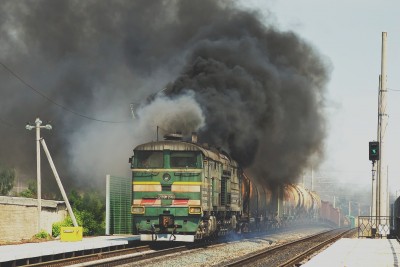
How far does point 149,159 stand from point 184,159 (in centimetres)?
123

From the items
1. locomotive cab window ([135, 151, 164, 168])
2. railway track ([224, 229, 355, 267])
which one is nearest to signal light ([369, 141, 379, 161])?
railway track ([224, 229, 355, 267])

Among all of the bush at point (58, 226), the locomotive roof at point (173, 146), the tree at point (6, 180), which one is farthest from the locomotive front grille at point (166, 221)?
the tree at point (6, 180)

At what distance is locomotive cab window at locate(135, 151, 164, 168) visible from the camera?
22.3 meters

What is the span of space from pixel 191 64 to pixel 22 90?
27.5 meters

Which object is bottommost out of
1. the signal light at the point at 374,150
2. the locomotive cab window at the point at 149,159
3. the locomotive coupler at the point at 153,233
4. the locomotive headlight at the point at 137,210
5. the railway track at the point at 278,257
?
the railway track at the point at 278,257

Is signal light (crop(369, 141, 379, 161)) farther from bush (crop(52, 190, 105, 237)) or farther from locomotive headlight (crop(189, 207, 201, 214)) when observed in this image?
bush (crop(52, 190, 105, 237))

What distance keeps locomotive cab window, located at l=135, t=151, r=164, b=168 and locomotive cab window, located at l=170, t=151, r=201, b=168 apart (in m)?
0.41

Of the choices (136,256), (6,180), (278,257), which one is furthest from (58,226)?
(6,180)

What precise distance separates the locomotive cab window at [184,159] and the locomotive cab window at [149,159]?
0.41 metres

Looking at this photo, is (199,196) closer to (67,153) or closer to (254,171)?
(254,171)

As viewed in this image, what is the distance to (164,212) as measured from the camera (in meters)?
22.1

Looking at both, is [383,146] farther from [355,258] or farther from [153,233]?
[153,233]

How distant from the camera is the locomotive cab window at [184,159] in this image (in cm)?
2200

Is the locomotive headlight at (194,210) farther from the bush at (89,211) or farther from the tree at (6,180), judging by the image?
the tree at (6,180)
